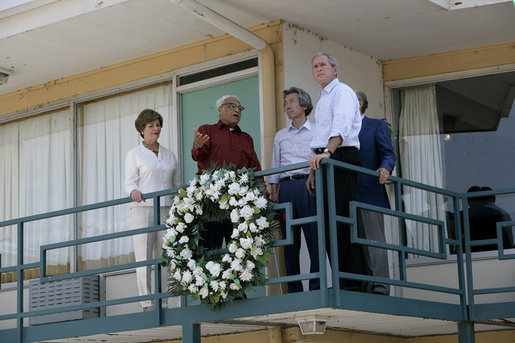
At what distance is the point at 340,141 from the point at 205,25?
287cm

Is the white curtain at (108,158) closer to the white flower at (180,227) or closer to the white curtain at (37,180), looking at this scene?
the white curtain at (37,180)

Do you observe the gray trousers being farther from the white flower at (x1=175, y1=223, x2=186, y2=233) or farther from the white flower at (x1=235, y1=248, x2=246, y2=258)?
the white flower at (x1=175, y1=223, x2=186, y2=233)

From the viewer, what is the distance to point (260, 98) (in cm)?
972

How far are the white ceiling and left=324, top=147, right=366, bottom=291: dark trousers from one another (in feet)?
6.63

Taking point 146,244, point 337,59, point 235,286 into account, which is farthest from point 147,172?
point 337,59

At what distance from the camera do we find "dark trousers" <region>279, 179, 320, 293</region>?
8.12 m

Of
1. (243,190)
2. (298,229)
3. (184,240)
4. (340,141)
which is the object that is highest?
(340,141)

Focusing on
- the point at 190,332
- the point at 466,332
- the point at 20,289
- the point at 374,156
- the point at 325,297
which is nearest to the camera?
the point at 325,297

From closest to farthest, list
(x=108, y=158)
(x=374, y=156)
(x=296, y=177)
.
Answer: (x=296, y=177), (x=374, y=156), (x=108, y=158)

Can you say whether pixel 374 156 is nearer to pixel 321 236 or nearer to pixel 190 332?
pixel 321 236

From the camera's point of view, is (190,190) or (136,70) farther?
(136,70)

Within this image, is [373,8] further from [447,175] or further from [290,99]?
[447,175]

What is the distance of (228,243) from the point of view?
8.02 m

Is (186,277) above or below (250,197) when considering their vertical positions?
below
